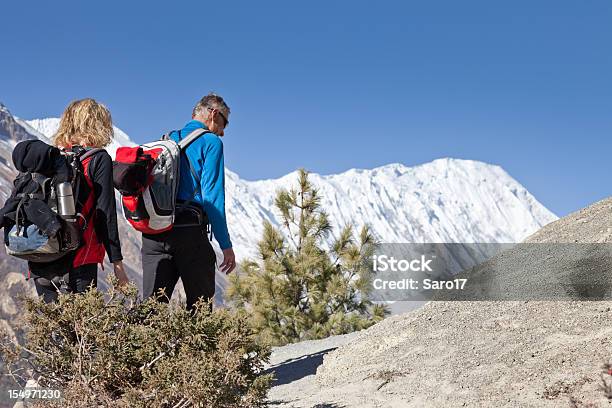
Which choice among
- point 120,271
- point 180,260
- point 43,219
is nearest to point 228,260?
point 180,260

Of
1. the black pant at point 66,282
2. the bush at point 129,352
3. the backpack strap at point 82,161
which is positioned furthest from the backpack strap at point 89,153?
the bush at point 129,352

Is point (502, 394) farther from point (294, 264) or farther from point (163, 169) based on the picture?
point (294, 264)

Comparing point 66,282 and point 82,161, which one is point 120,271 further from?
point 82,161

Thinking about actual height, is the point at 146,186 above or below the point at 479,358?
above

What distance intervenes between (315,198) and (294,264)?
4.61 ft

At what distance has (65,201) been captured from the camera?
3.41m

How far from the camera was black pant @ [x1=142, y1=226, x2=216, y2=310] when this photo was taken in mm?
3709

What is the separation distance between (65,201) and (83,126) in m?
0.50

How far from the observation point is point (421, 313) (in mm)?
6258

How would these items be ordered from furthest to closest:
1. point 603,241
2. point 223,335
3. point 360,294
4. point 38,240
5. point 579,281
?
1. point 360,294
2. point 603,241
3. point 579,281
4. point 38,240
5. point 223,335

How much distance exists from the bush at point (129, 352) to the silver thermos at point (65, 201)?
61cm

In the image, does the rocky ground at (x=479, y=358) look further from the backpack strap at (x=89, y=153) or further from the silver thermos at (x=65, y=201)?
the backpack strap at (x=89, y=153)

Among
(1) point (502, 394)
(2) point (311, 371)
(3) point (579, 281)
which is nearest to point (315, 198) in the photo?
(2) point (311, 371)

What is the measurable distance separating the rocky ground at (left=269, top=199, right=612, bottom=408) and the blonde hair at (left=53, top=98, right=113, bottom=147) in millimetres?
2184
